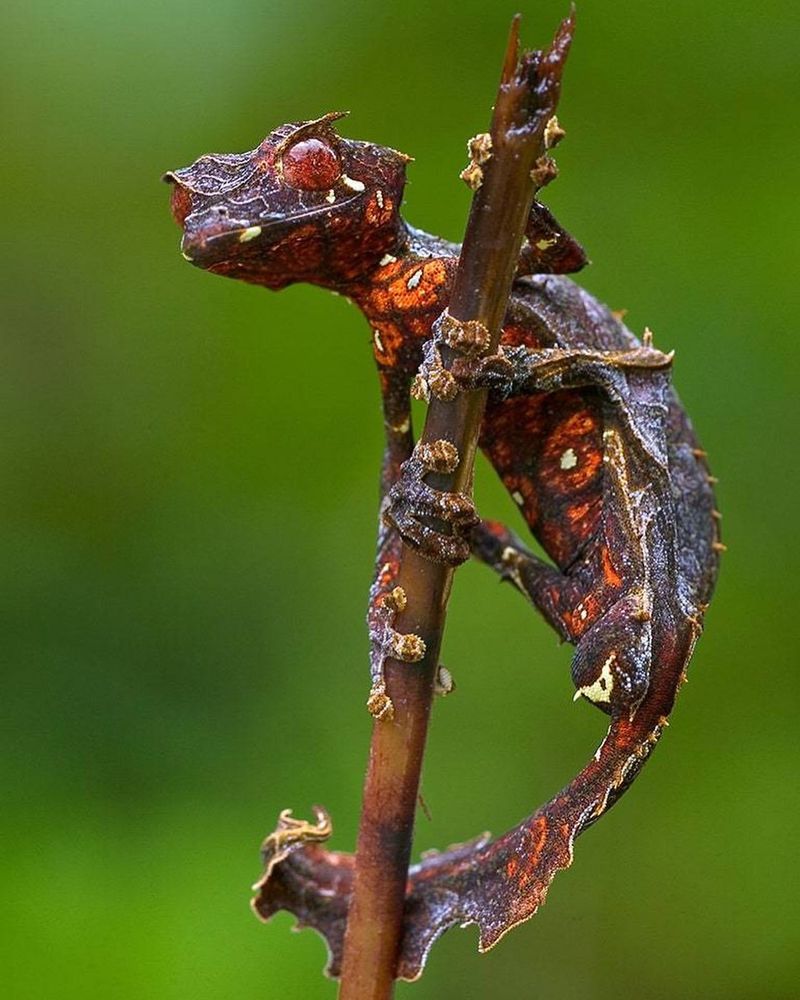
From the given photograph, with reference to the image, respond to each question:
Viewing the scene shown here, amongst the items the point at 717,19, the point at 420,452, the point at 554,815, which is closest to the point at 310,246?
the point at 420,452

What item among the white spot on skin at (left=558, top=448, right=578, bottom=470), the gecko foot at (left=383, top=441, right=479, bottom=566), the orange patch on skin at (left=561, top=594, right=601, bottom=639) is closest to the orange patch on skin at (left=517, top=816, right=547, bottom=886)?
the orange patch on skin at (left=561, top=594, right=601, bottom=639)

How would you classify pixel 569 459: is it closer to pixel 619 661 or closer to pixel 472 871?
pixel 619 661

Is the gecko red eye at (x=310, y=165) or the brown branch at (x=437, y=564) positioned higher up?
the gecko red eye at (x=310, y=165)

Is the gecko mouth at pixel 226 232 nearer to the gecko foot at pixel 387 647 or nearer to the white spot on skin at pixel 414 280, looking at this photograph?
the white spot on skin at pixel 414 280

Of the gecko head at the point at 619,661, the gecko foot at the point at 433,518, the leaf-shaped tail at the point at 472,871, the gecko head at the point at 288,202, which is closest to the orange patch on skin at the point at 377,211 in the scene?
the gecko head at the point at 288,202

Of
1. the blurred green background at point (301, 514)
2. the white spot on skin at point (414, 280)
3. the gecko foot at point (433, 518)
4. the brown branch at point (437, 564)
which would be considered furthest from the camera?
the blurred green background at point (301, 514)

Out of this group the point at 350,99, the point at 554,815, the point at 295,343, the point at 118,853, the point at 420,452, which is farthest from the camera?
the point at 295,343

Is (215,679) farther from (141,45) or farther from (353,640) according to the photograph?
(141,45)
